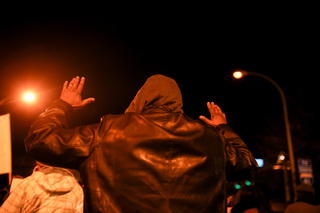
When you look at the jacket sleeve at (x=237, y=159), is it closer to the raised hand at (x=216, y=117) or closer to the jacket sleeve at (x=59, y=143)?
the raised hand at (x=216, y=117)

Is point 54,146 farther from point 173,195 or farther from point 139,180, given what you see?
point 173,195

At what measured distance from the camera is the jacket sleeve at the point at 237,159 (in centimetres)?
224

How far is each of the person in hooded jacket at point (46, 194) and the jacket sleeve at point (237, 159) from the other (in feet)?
5.95

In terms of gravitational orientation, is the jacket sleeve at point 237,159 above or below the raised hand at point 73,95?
below

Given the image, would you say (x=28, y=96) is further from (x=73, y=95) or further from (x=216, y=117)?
(x=216, y=117)

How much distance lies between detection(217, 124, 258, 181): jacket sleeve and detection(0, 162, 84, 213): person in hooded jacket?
5.95 ft

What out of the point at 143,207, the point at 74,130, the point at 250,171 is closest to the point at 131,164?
the point at 143,207

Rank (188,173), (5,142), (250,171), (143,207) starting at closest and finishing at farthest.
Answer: (143,207)
(188,173)
(250,171)
(5,142)

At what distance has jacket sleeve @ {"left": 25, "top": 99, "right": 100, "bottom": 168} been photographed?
6.31 feet

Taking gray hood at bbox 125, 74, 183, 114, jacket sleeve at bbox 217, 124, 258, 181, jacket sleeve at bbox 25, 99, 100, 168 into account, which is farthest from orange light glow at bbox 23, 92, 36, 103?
jacket sleeve at bbox 217, 124, 258, 181

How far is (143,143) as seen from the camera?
203cm

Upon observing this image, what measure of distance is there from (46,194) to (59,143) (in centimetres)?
151

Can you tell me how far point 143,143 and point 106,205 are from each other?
45 centimetres

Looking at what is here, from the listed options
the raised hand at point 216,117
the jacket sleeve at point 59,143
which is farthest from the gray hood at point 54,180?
the raised hand at point 216,117
